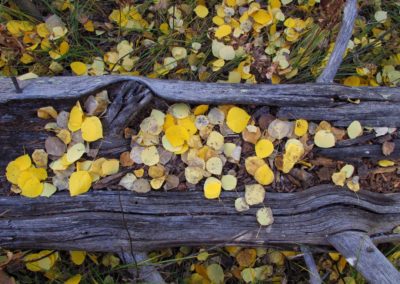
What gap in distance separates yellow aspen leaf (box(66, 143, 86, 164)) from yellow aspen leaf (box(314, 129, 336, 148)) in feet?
2.87

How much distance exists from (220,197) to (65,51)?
1064mm

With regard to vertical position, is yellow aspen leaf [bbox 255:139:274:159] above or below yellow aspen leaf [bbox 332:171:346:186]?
above

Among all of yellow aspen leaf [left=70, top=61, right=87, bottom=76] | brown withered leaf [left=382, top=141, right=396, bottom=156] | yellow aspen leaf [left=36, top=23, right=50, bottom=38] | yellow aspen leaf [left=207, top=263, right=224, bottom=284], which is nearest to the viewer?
brown withered leaf [left=382, top=141, right=396, bottom=156]

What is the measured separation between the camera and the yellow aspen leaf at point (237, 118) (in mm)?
1696

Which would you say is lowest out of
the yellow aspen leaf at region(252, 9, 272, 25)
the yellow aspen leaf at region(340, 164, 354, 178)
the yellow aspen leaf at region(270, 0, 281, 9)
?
the yellow aspen leaf at region(340, 164, 354, 178)

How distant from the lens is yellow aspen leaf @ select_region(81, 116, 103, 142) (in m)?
1.64

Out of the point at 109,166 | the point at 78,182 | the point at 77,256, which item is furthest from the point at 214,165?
the point at 77,256

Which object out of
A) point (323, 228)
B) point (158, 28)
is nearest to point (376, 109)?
point (323, 228)

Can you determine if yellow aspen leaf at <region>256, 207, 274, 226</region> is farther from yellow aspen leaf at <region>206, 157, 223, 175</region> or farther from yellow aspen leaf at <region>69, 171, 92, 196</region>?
yellow aspen leaf at <region>69, 171, 92, 196</region>

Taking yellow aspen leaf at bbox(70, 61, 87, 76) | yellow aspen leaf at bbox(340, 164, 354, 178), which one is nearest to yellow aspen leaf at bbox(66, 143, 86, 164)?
yellow aspen leaf at bbox(70, 61, 87, 76)

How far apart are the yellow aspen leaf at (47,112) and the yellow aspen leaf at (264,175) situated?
2.59 ft

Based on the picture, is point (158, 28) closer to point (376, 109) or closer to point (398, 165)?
point (376, 109)

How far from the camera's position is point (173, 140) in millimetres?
1675

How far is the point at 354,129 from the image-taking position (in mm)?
1716
